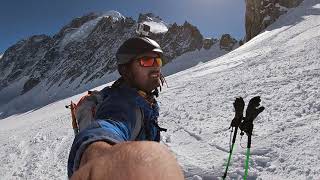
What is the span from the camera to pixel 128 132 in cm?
182

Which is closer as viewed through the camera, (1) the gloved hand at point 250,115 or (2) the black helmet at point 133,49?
(2) the black helmet at point 133,49

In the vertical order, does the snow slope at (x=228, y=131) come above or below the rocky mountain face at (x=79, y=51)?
below

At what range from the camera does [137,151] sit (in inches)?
31.5

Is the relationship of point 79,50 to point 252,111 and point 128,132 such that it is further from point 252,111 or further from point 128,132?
point 128,132

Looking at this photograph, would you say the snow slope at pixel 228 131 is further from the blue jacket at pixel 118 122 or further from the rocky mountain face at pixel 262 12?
the rocky mountain face at pixel 262 12

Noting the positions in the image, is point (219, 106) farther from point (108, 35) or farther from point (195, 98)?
point (108, 35)

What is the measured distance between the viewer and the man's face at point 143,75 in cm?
225

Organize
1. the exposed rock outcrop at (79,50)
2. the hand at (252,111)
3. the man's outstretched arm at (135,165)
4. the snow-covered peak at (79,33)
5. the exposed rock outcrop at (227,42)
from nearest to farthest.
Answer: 1. the man's outstretched arm at (135,165)
2. the hand at (252,111)
3. the exposed rock outcrop at (227,42)
4. the exposed rock outcrop at (79,50)
5. the snow-covered peak at (79,33)

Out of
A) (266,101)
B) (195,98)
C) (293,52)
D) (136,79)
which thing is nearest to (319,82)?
(266,101)

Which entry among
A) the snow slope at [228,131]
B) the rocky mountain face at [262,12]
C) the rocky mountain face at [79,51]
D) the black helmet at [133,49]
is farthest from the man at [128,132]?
the rocky mountain face at [79,51]

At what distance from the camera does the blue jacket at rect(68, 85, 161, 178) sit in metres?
1.30

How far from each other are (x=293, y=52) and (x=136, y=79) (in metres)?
19.5

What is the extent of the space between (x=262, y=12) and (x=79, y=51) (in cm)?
8850

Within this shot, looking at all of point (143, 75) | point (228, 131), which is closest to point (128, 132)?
point (143, 75)
